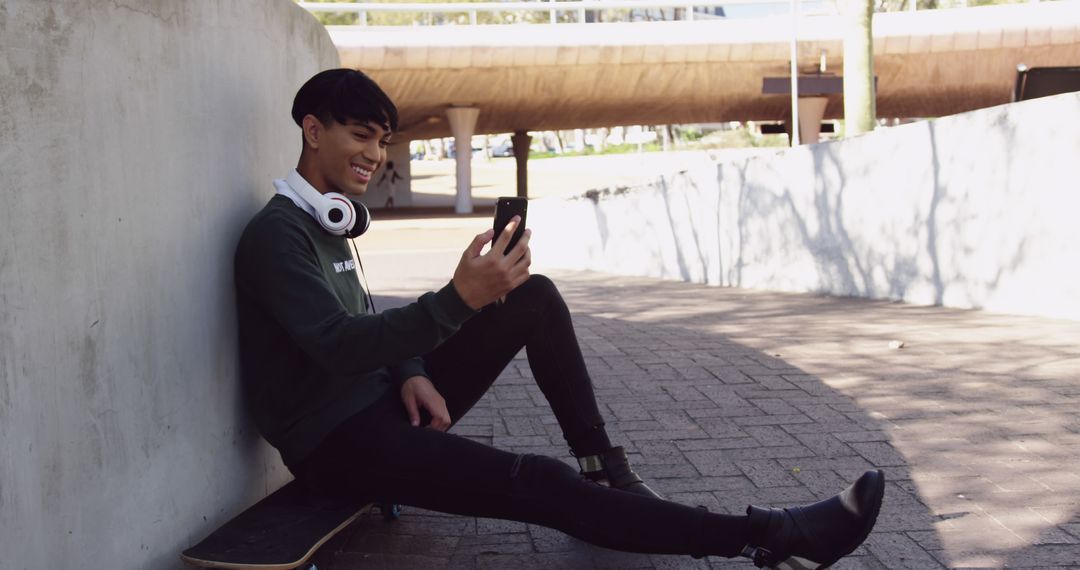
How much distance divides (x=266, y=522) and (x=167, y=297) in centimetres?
65

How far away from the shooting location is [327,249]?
3.30 m

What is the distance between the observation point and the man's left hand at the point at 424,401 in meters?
3.30

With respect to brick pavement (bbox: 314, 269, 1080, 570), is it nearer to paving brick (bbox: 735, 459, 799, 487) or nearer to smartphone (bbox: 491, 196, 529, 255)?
paving brick (bbox: 735, 459, 799, 487)

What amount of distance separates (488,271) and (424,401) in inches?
26.2

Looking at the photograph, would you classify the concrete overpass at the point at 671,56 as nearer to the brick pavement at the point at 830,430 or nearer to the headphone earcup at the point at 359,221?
the brick pavement at the point at 830,430

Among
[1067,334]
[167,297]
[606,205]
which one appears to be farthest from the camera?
[606,205]

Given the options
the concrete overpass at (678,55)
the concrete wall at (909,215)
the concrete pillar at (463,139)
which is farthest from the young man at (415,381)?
the concrete pillar at (463,139)

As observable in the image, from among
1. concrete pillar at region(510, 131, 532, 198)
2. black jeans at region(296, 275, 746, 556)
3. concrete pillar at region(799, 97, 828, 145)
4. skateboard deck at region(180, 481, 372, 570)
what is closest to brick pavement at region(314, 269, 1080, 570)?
skateboard deck at region(180, 481, 372, 570)

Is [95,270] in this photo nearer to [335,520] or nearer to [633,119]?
[335,520]

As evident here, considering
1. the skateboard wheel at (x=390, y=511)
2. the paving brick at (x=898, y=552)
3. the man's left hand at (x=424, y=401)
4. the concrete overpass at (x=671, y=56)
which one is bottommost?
the paving brick at (x=898, y=552)

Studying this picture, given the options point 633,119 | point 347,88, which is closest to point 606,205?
point 347,88

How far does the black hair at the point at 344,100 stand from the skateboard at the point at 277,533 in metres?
1.04

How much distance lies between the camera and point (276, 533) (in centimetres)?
304

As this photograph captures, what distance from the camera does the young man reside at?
2869 millimetres
